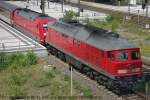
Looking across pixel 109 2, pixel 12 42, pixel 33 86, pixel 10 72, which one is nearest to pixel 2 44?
pixel 12 42

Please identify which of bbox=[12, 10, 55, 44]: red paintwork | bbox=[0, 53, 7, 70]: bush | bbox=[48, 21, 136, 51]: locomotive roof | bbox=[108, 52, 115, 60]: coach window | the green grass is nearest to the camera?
bbox=[108, 52, 115, 60]: coach window

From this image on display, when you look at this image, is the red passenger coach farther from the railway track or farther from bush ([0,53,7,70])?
bush ([0,53,7,70])

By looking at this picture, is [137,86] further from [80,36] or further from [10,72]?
[10,72]

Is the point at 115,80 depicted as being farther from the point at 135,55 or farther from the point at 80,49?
the point at 80,49

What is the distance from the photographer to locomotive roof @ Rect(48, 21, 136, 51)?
23.6 metres

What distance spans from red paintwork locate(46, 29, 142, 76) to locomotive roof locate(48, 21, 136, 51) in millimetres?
315

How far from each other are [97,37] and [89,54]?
47.9 inches

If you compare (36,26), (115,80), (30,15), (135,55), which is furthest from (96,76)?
(30,15)

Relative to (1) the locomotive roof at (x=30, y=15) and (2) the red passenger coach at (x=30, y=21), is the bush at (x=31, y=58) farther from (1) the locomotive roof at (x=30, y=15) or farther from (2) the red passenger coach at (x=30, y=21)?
(1) the locomotive roof at (x=30, y=15)

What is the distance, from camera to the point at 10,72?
27.6 metres

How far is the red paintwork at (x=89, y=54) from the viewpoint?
23.0 m

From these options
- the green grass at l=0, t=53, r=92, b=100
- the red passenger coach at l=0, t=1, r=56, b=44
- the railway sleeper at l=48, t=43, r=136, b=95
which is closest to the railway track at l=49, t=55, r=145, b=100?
the railway sleeper at l=48, t=43, r=136, b=95

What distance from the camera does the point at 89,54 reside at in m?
25.8

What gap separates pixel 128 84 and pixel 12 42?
Answer: 1658 centimetres
